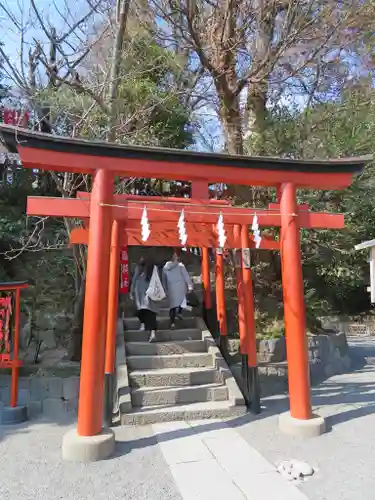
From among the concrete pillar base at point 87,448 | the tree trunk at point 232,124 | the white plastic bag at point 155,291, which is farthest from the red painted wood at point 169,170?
the tree trunk at point 232,124

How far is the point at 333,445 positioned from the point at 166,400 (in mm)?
2650

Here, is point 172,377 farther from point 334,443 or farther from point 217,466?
point 334,443

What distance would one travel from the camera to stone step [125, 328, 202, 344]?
839 centimetres

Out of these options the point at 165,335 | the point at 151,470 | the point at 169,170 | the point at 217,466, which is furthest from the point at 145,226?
the point at 165,335

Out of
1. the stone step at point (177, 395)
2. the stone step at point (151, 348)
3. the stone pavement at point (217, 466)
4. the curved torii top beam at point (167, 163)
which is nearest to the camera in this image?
the stone pavement at point (217, 466)

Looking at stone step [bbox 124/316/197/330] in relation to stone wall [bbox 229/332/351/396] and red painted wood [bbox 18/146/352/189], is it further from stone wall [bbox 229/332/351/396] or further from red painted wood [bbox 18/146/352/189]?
red painted wood [bbox 18/146/352/189]

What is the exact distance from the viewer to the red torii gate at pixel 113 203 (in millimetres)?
4980

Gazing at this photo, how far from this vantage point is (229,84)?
1035cm

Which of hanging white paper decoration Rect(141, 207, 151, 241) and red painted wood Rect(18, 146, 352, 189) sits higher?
red painted wood Rect(18, 146, 352, 189)

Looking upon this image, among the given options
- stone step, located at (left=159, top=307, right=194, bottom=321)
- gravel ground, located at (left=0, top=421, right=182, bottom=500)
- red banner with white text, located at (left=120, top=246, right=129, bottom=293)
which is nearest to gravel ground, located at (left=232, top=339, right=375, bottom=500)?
gravel ground, located at (left=0, top=421, right=182, bottom=500)

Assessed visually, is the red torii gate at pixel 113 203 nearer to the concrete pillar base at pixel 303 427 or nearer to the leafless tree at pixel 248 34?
the concrete pillar base at pixel 303 427

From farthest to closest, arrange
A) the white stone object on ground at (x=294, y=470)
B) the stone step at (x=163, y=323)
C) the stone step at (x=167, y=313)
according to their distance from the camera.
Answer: the stone step at (x=167, y=313) → the stone step at (x=163, y=323) → the white stone object on ground at (x=294, y=470)

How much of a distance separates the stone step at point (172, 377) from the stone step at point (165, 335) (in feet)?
3.56

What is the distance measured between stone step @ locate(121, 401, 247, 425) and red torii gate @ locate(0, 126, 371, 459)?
99 cm
